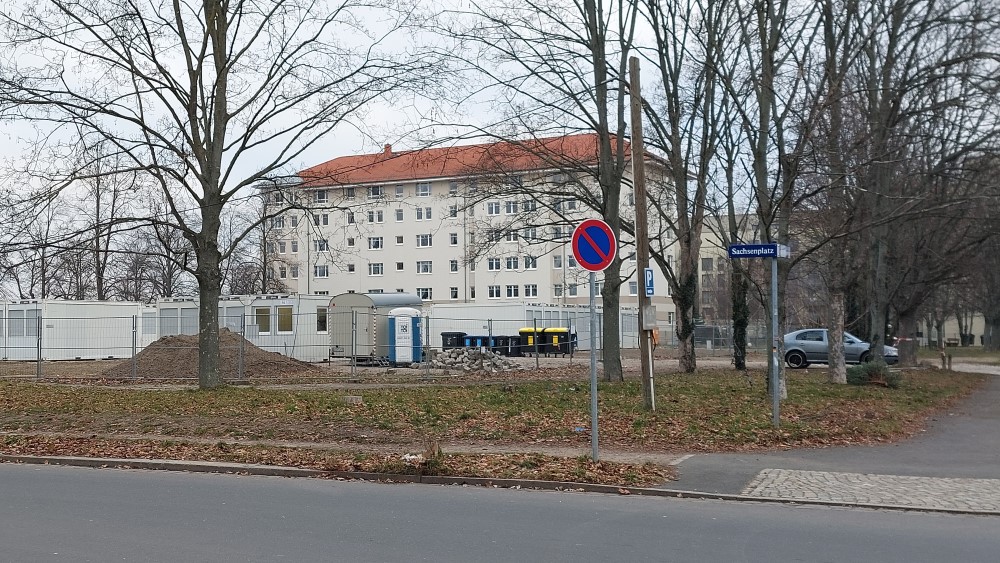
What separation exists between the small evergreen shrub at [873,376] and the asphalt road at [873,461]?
874 cm

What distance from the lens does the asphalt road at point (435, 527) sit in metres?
7.37

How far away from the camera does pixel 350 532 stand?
26.9 feet

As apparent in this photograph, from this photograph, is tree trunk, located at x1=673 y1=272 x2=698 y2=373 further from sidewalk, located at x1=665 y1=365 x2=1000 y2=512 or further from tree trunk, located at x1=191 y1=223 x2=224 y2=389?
sidewalk, located at x1=665 y1=365 x2=1000 y2=512

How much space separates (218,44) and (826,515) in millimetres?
19465

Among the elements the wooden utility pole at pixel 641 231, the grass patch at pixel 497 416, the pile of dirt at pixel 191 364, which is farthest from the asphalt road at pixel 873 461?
the pile of dirt at pixel 191 364

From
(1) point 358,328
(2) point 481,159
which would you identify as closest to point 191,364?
(1) point 358,328

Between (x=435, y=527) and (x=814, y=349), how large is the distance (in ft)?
107

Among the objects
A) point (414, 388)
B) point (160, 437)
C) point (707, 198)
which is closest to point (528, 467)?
point (160, 437)

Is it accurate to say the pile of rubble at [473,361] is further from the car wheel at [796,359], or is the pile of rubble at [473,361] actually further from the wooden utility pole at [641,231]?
the wooden utility pole at [641,231]

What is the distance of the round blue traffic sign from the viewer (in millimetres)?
11406

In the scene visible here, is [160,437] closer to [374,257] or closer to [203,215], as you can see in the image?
[203,215]

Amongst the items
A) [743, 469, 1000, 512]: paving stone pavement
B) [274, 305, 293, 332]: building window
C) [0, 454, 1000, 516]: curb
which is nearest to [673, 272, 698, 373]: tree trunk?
[274, 305, 293, 332]: building window

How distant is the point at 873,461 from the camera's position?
12656 mm

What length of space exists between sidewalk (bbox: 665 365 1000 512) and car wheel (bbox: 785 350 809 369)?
2312 centimetres
